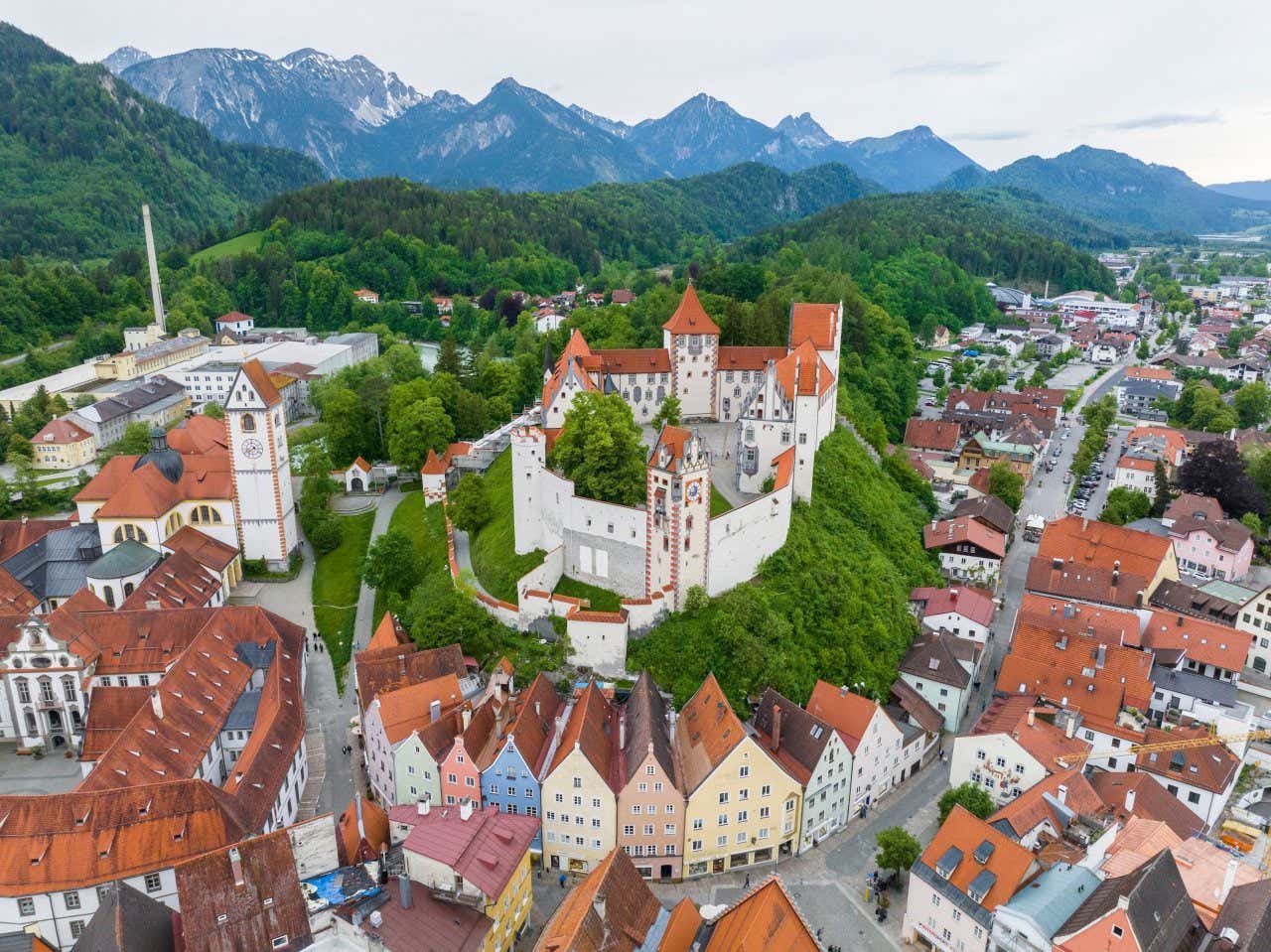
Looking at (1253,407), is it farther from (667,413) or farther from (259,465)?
(259,465)

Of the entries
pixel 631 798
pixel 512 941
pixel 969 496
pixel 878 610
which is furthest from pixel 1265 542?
pixel 512 941

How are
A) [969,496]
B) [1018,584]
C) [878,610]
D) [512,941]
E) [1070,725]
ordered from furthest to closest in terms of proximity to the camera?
1. [969,496]
2. [1018,584]
3. [878,610]
4. [1070,725]
5. [512,941]

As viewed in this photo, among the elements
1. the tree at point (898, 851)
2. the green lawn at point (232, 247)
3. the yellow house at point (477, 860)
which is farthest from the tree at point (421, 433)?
the green lawn at point (232, 247)

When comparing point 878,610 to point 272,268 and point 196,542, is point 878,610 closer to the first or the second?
point 196,542

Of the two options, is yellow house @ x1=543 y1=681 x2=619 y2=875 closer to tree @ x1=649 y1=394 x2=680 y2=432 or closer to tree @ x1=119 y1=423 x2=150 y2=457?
tree @ x1=649 y1=394 x2=680 y2=432

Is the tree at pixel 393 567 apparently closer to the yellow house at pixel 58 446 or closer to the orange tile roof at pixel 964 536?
the orange tile roof at pixel 964 536
